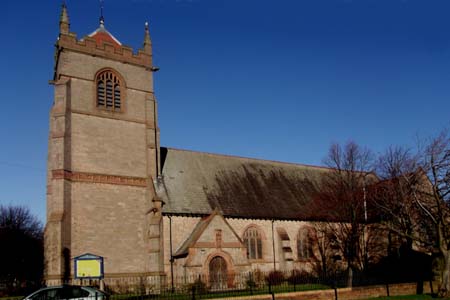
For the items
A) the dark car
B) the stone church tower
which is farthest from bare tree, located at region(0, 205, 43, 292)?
the dark car

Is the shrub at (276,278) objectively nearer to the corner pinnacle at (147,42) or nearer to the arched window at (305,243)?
the arched window at (305,243)

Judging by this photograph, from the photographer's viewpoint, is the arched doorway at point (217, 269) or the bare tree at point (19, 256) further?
the bare tree at point (19, 256)

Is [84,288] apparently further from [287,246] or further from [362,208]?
[362,208]

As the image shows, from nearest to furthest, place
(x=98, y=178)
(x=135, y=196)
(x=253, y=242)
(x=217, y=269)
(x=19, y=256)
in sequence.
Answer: (x=217, y=269), (x=98, y=178), (x=135, y=196), (x=253, y=242), (x=19, y=256)

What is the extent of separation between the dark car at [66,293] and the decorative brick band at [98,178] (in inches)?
448

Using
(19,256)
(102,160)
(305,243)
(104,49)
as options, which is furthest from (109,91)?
(19,256)

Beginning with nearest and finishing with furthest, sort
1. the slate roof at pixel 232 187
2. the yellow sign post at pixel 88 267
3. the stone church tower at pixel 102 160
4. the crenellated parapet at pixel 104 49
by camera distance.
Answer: the yellow sign post at pixel 88 267, the stone church tower at pixel 102 160, the crenellated parapet at pixel 104 49, the slate roof at pixel 232 187

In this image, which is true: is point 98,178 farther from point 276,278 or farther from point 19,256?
point 19,256

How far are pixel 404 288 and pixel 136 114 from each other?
22486 millimetres

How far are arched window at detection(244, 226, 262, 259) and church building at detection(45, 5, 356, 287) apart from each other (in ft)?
0.34

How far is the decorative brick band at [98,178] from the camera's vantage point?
31359 mm

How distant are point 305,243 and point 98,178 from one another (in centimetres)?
1836

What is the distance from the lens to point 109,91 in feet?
119

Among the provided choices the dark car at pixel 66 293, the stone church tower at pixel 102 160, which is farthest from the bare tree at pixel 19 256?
the dark car at pixel 66 293
